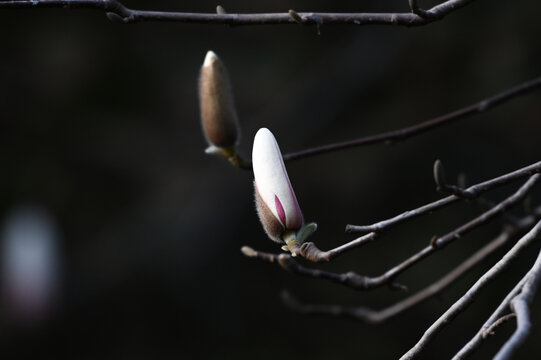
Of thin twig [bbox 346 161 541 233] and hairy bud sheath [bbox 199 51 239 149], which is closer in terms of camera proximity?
thin twig [bbox 346 161 541 233]

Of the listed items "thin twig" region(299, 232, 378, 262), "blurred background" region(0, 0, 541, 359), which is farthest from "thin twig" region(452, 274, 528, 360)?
"blurred background" region(0, 0, 541, 359)

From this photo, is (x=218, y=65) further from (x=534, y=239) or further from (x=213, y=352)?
(x=213, y=352)

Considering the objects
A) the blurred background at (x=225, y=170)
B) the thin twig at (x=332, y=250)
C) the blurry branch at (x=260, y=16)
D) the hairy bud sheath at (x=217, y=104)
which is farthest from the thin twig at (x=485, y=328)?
the blurred background at (x=225, y=170)

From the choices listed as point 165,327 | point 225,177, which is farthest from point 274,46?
point 165,327

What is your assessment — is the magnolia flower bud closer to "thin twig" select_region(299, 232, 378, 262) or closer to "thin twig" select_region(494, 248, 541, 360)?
"thin twig" select_region(299, 232, 378, 262)

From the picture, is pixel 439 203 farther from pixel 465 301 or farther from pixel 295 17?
pixel 295 17
